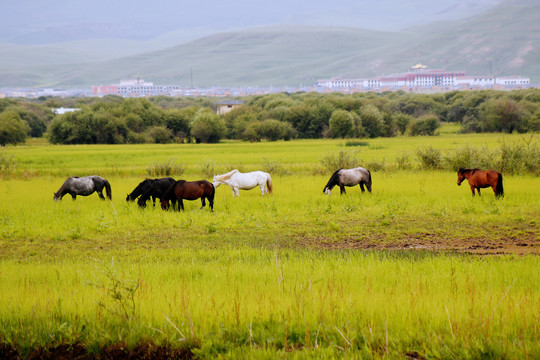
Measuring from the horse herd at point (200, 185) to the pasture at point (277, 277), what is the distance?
1.62 ft

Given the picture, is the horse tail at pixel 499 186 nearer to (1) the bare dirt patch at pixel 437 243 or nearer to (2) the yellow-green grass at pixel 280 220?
(2) the yellow-green grass at pixel 280 220

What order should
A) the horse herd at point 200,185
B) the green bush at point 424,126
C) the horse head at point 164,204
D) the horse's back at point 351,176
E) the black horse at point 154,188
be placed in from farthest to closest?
the green bush at point 424,126 < the horse's back at point 351,176 < the black horse at point 154,188 < the horse head at point 164,204 < the horse herd at point 200,185

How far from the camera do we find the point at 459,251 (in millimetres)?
12125

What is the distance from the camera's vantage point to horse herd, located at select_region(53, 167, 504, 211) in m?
17.2

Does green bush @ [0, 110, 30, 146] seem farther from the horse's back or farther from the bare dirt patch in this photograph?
the bare dirt patch

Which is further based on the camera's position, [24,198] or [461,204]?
[24,198]

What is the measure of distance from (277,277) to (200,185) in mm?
8870

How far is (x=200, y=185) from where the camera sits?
17.1 meters

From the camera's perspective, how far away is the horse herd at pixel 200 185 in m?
17.2

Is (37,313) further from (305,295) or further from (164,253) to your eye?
(164,253)

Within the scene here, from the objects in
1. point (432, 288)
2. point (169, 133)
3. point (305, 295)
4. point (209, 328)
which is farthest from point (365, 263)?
point (169, 133)

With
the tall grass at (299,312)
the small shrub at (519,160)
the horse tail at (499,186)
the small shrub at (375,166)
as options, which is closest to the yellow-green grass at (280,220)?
the horse tail at (499,186)

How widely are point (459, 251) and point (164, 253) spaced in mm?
6586

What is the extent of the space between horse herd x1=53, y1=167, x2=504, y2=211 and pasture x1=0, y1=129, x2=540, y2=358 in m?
0.49
